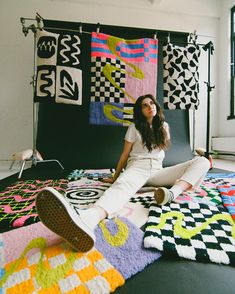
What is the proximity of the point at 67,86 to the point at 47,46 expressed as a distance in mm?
481

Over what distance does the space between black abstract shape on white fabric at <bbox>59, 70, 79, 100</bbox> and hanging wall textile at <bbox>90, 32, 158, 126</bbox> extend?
0.70 ft

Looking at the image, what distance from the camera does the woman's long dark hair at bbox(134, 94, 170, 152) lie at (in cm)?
132

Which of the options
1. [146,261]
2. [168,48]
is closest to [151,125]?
[146,261]

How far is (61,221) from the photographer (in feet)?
2.14

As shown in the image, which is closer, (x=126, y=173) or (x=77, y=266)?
(x=77, y=266)

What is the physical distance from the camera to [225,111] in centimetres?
348

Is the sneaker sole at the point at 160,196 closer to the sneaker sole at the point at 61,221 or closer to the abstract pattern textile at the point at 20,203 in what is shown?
the sneaker sole at the point at 61,221

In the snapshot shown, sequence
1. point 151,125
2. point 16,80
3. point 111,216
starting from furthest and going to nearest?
point 16,80 → point 151,125 → point 111,216

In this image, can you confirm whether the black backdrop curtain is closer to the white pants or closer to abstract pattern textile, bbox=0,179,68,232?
abstract pattern textile, bbox=0,179,68,232

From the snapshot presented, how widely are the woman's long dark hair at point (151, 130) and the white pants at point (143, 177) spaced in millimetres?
126

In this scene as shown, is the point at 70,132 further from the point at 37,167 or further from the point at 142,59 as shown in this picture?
the point at 142,59

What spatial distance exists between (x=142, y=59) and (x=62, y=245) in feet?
7.28

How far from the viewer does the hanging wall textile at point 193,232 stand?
0.67m

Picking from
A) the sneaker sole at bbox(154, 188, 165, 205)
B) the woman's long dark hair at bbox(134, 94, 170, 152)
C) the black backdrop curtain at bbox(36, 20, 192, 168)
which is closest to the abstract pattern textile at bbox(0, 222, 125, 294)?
the sneaker sole at bbox(154, 188, 165, 205)
